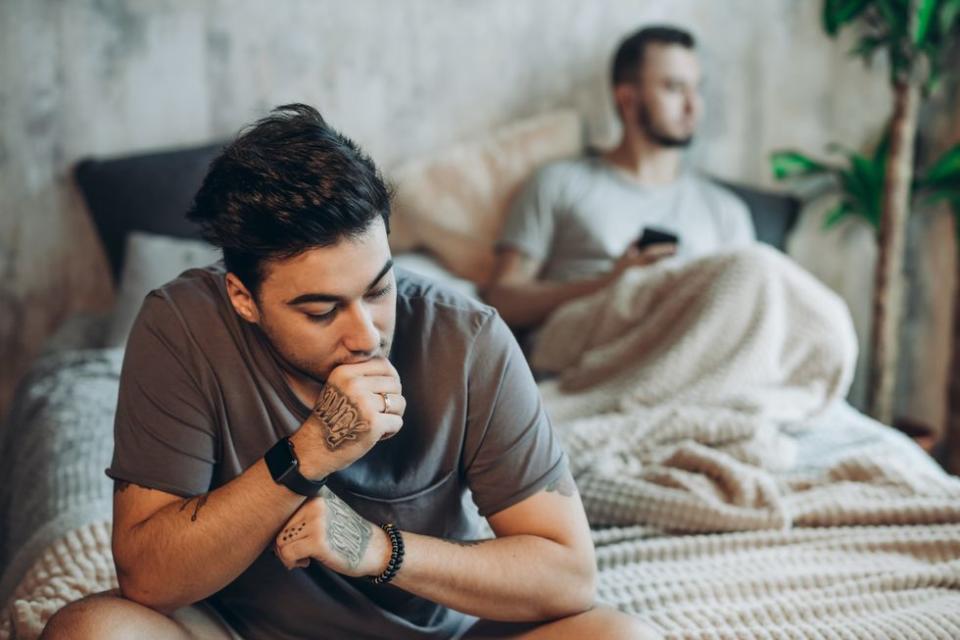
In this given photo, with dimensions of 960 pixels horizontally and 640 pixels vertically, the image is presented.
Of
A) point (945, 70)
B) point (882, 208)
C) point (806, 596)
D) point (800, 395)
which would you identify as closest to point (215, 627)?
point (806, 596)

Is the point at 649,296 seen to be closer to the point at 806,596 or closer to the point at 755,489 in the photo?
the point at 755,489

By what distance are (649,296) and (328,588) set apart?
109cm

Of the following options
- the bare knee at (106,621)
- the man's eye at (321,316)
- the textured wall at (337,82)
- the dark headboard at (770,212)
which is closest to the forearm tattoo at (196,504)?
the bare knee at (106,621)

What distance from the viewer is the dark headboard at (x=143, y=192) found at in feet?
8.04

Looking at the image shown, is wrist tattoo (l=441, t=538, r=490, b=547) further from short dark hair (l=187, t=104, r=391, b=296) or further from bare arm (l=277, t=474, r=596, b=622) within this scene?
short dark hair (l=187, t=104, r=391, b=296)

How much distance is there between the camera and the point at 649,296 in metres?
2.02

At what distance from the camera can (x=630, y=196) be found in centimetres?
256

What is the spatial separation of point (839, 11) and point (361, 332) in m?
2.02

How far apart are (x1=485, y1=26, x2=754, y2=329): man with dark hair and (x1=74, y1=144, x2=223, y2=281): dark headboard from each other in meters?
0.77

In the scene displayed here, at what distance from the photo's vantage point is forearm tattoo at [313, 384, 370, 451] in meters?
0.98

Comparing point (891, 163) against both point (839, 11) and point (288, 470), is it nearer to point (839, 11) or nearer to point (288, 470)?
point (839, 11)

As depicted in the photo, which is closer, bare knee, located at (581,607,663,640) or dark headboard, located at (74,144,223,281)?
bare knee, located at (581,607,663,640)

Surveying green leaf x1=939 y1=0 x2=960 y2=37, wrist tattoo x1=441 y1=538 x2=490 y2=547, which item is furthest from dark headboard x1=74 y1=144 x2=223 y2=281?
green leaf x1=939 y1=0 x2=960 y2=37

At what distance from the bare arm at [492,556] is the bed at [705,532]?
0.63ft
